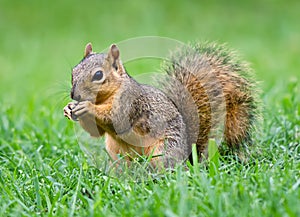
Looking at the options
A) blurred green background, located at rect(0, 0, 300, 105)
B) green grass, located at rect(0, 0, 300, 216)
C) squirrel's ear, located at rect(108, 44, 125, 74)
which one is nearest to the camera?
green grass, located at rect(0, 0, 300, 216)

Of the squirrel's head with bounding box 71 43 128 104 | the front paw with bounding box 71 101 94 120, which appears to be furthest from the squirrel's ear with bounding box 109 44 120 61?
the front paw with bounding box 71 101 94 120

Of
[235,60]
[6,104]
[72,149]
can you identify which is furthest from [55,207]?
[6,104]

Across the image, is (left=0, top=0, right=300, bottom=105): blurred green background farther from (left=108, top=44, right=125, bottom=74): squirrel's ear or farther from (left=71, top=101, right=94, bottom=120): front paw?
(left=71, top=101, right=94, bottom=120): front paw

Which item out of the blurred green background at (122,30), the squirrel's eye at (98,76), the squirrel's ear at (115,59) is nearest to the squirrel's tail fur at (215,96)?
the squirrel's ear at (115,59)

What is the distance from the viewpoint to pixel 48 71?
637 cm

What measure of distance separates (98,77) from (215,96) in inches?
21.5

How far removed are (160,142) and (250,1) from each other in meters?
7.76

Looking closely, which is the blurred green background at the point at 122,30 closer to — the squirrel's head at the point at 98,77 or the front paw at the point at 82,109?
the squirrel's head at the point at 98,77

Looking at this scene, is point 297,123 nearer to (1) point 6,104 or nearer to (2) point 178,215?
(2) point 178,215

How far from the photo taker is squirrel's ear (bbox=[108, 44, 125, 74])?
2566 mm

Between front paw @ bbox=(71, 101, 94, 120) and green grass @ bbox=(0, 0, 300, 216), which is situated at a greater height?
front paw @ bbox=(71, 101, 94, 120)

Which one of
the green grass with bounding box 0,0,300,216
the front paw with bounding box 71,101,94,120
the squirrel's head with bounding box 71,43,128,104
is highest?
the squirrel's head with bounding box 71,43,128,104

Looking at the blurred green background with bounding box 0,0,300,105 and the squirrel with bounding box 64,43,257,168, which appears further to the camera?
the blurred green background with bounding box 0,0,300,105

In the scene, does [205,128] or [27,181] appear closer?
[27,181]
